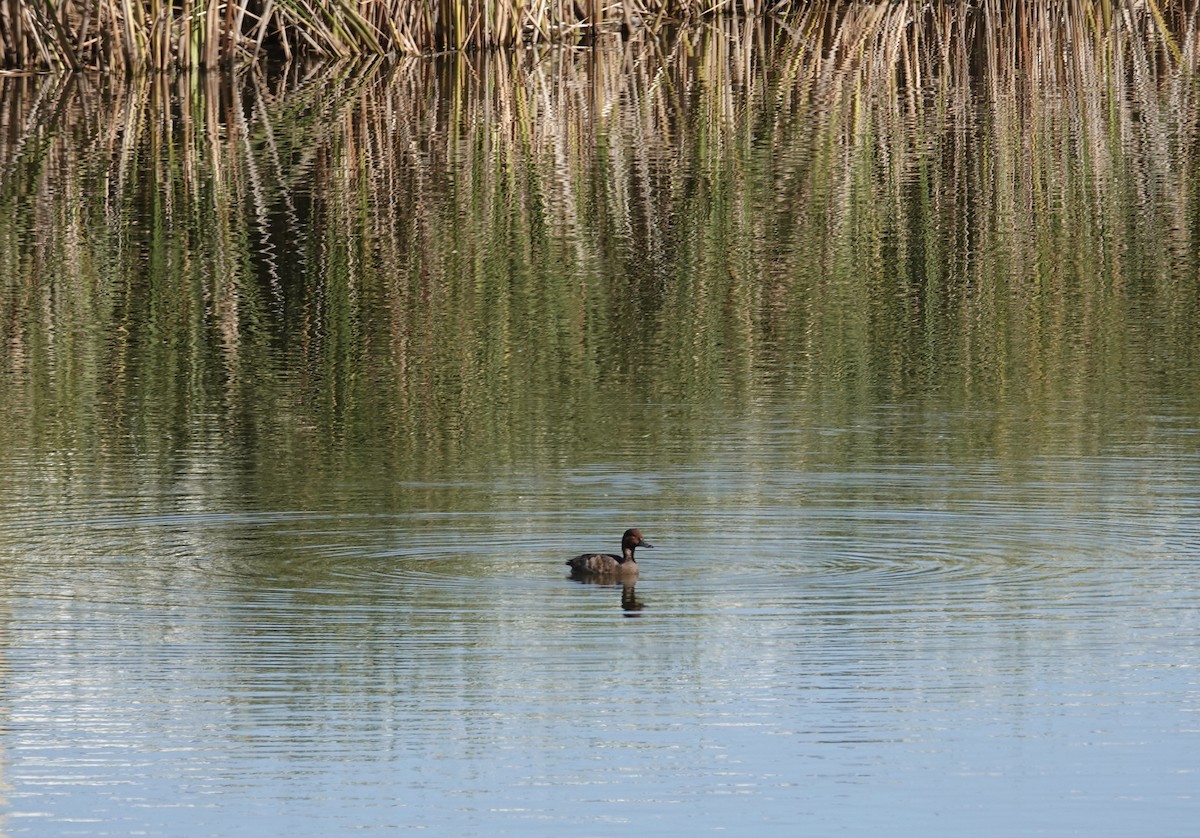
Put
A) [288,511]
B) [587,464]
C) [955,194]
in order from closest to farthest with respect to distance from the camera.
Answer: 1. [288,511]
2. [587,464]
3. [955,194]

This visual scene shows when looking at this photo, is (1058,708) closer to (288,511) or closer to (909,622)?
(909,622)

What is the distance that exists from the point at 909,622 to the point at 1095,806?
1840mm

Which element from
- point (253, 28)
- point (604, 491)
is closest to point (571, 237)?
point (604, 491)

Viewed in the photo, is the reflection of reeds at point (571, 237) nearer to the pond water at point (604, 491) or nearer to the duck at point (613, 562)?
the pond water at point (604, 491)

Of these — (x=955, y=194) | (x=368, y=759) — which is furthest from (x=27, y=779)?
(x=955, y=194)

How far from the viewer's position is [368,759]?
6809mm

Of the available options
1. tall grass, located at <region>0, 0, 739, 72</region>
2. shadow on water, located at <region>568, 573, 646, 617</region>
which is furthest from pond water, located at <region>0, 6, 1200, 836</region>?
tall grass, located at <region>0, 0, 739, 72</region>

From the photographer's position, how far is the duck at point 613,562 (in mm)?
8555

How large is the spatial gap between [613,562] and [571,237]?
333 inches

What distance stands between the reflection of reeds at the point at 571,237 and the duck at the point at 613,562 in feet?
7.05

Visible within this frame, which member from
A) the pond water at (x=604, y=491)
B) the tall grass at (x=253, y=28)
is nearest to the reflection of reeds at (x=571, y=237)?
the pond water at (x=604, y=491)

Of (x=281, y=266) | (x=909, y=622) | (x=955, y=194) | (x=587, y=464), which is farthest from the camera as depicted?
(x=955, y=194)

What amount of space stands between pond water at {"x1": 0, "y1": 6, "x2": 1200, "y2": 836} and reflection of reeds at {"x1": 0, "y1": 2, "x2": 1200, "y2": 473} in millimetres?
65

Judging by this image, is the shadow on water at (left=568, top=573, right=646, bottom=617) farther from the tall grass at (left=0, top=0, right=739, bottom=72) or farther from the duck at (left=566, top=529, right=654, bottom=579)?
the tall grass at (left=0, top=0, right=739, bottom=72)
